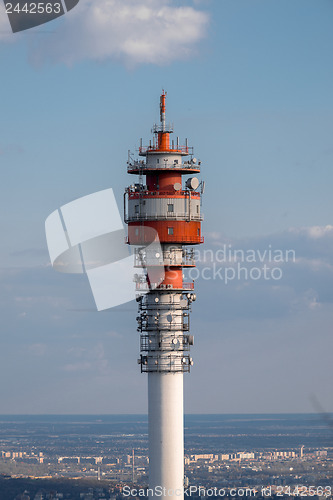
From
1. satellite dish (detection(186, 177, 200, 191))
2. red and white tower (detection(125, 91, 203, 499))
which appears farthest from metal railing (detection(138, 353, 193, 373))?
satellite dish (detection(186, 177, 200, 191))

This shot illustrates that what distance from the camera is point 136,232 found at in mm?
77312

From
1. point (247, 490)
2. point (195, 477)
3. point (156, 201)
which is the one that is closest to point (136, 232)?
point (156, 201)

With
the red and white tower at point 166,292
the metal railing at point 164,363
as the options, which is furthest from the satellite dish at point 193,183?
the metal railing at point 164,363

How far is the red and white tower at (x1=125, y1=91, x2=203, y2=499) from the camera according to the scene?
7681 centimetres

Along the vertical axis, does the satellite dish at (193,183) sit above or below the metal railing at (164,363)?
above

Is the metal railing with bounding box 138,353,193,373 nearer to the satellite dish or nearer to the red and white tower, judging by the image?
the red and white tower

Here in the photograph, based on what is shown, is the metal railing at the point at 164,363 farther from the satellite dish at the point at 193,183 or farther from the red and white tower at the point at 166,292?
the satellite dish at the point at 193,183

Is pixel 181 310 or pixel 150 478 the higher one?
pixel 181 310

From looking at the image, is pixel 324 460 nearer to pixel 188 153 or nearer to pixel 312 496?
pixel 312 496

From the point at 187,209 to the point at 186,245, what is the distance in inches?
103

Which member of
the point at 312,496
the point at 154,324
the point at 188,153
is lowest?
the point at 312,496

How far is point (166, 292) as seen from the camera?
77.6 metres

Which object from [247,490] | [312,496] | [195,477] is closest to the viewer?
[312,496]

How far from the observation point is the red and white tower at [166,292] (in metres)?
76.8
